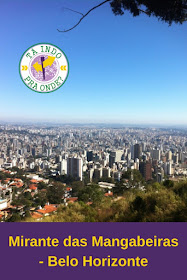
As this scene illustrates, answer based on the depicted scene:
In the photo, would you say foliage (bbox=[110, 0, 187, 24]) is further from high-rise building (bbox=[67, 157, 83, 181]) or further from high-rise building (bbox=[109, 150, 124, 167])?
high-rise building (bbox=[109, 150, 124, 167])

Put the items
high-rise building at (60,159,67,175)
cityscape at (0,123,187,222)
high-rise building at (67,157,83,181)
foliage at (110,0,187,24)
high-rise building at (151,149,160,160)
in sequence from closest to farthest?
foliage at (110,0,187,24), cityscape at (0,123,187,222), high-rise building at (67,157,83,181), high-rise building at (60,159,67,175), high-rise building at (151,149,160,160)

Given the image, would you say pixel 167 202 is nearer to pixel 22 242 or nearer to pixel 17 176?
pixel 22 242

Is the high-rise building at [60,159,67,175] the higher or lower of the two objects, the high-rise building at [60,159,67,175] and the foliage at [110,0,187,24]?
the lower

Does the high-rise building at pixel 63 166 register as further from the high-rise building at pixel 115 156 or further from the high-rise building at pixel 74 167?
the high-rise building at pixel 115 156

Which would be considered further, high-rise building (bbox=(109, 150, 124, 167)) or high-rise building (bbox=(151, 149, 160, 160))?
high-rise building (bbox=(151, 149, 160, 160))

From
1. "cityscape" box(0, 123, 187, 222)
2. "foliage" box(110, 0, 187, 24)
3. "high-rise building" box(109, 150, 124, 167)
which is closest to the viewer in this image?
"foliage" box(110, 0, 187, 24)

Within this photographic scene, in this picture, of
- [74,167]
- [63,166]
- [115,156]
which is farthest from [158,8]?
[115,156]

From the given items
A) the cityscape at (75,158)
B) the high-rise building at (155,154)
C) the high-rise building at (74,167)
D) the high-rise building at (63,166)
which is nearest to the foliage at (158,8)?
the cityscape at (75,158)

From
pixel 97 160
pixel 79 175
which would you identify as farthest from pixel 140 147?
pixel 79 175

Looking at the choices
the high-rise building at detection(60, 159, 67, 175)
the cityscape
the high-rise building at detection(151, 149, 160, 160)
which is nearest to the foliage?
the cityscape
